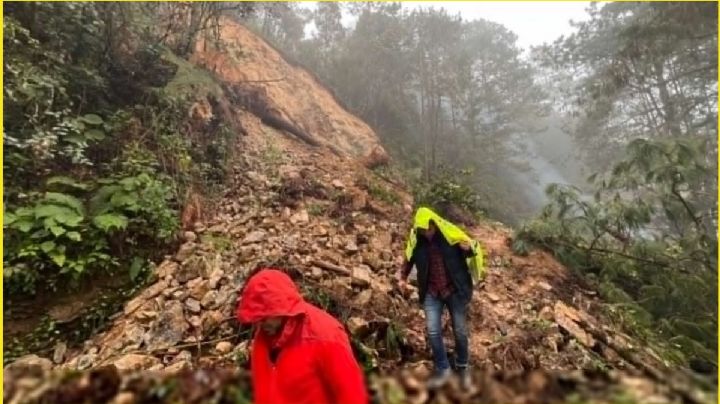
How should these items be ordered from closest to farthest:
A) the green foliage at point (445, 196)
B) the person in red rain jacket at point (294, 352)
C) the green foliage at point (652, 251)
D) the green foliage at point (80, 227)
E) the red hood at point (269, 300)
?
1. the person in red rain jacket at point (294, 352)
2. the red hood at point (269, 300)
3. the green foliage at point (80, 227)
4. the green foliage at point (652, 251)
5. the green foliage at point (445, 196)

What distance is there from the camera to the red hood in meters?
1.90

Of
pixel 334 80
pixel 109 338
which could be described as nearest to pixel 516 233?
pixel 109 338

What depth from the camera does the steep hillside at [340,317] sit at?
1.52 m

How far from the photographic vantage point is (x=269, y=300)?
6.29 feet

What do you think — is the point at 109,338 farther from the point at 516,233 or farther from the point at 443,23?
the point at 443,23

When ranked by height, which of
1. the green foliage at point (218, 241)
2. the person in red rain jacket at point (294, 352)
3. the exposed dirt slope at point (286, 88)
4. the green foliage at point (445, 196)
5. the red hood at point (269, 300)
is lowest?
the green foliage at point (218, 241)

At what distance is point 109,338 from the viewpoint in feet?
12.8

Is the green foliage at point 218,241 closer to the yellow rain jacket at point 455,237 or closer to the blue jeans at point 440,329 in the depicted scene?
the yellow rain jacket at point 455,237

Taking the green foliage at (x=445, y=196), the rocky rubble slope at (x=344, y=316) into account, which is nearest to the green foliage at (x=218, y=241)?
the rocky rubble slope at (x=344, y=316)

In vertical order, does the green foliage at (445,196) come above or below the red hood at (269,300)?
above

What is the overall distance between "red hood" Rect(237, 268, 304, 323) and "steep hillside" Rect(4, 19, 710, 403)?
257 mm

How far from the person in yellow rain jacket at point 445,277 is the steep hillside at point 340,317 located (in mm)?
348

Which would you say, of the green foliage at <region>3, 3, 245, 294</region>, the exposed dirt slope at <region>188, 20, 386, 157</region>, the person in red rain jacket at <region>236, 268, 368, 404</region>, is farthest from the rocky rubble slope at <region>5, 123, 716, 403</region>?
the exposed dirt slope at <region>188, 20, 386, 157</region>

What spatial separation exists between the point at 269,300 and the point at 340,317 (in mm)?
2564
